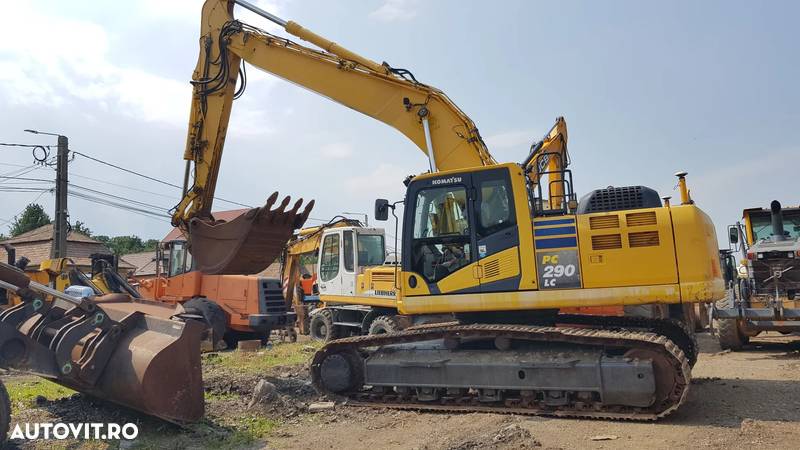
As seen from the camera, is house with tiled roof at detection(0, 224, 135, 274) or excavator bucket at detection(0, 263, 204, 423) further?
house with tiled roof at detection(0, 224, 135, 274)

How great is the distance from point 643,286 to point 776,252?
7.29 meters

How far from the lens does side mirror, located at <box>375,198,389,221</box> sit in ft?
24.6

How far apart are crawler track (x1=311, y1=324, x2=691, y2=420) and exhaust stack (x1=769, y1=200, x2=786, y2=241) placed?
25.8 feet

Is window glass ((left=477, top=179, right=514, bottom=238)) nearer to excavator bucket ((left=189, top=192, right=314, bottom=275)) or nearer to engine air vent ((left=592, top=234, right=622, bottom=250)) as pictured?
engine air vent ((left=592, top=234, right=622, bottom=250))

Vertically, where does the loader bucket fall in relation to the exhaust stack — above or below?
below

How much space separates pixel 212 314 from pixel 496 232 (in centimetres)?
624

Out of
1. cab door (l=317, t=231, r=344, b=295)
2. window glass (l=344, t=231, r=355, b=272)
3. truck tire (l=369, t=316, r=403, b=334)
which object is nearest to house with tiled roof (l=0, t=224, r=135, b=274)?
cab door (l=317, t=231, r=344, b=295)

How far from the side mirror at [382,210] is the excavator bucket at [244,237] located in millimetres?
4135

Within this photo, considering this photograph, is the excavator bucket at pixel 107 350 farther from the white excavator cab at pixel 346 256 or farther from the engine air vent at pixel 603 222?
the white excavator cab at pixel 346 256

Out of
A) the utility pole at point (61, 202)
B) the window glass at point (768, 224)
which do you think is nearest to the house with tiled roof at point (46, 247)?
the utility pole at point (61, 202)

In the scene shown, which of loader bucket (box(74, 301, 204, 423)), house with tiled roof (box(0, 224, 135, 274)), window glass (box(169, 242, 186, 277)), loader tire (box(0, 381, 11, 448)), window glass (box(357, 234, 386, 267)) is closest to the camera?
loader tire (box(0, 381, 11, 448))

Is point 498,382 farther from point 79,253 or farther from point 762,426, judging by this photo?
point 79,253

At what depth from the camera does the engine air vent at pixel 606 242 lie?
653 centimetres

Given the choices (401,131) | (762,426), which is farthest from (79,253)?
(762,426)
